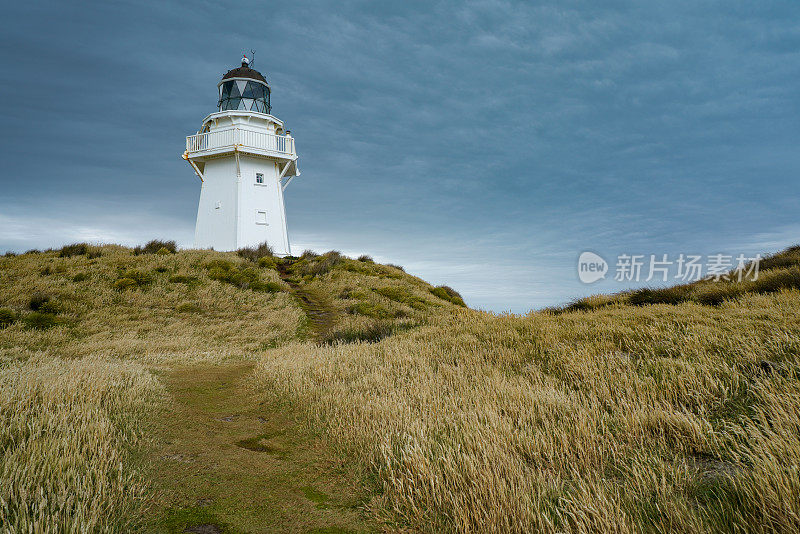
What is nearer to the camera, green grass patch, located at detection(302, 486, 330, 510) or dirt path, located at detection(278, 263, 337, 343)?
green grass patch, located at detection(302, 486, 330, 510)

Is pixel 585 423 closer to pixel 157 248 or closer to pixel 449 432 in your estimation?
pixel 449 432

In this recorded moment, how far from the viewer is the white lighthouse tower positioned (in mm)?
30484

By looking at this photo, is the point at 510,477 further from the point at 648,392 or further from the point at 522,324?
the point at 522,324

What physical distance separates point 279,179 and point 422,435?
3156cm

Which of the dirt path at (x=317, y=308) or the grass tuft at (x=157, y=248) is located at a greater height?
the grass tuft at (x=157, y=248)

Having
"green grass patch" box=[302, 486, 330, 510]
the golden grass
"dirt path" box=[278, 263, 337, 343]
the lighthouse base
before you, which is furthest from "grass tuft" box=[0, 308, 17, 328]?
the lighthouse base

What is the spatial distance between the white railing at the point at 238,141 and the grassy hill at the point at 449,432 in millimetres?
21178

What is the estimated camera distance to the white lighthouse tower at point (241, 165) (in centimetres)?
3048

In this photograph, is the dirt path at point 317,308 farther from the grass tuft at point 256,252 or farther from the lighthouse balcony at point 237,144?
the lighthouse balcony at point 237,144

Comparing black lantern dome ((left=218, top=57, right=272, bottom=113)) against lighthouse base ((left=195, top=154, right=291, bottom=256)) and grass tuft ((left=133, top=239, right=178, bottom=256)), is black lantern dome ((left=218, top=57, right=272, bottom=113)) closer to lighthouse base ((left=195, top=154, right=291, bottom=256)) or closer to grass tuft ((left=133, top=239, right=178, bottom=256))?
lighthouse base ((left=195, top=154, right=291, bottom=256))

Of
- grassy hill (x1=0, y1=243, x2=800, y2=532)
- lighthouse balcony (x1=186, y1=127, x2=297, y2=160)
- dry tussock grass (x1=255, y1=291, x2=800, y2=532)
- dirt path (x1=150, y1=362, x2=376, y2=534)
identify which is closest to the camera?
dry tussock grass (x1=255, y1=291, x2=800, y2=532)

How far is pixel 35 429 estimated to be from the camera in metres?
4.90

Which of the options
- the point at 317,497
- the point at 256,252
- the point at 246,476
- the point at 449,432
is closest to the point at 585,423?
the point at 449,432

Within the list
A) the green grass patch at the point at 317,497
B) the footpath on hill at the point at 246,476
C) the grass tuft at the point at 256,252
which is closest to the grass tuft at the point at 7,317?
the footpath on hill at the point at 246,476
